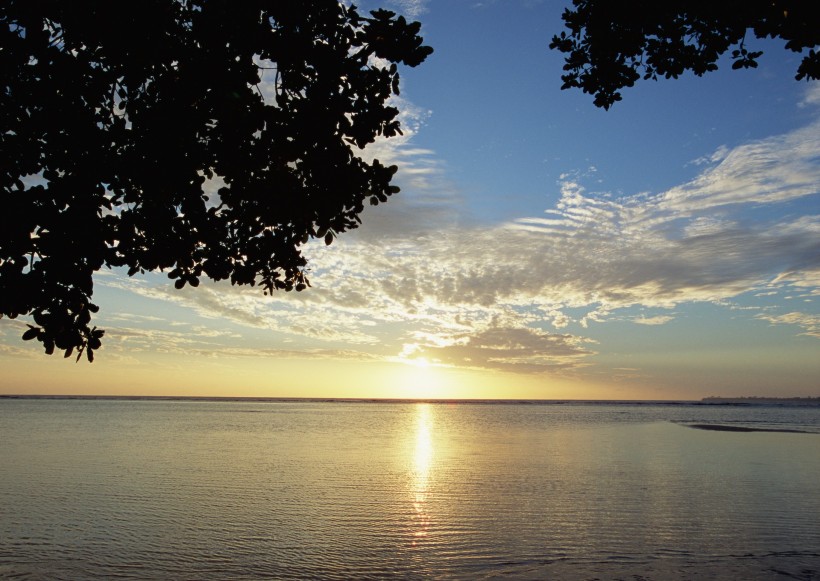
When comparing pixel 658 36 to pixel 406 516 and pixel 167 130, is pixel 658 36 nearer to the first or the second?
pixel 167 130

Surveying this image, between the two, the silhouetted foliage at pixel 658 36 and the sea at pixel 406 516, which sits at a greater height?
the silhouetted foliage at pixel 658 36

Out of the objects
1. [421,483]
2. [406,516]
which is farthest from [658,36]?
[421,483]

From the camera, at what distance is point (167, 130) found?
6.48 meters

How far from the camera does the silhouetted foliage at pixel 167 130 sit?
5.94 m

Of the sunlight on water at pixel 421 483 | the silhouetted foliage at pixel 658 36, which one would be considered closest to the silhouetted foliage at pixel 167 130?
the silhouetted foliage at pixel 658 36

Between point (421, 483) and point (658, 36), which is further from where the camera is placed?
point (421, 483)

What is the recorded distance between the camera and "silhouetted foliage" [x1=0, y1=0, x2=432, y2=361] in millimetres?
5941

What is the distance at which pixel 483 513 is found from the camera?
1625 centimetres

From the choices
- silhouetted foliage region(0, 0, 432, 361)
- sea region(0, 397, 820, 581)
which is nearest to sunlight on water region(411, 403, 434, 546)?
sea region(0, 397, 820, 581)

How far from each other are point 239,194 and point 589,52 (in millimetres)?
7095

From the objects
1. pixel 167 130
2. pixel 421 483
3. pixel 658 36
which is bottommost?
pixel 421 483

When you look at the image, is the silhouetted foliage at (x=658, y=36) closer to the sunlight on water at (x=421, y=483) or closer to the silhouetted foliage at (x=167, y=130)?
the silhouetted foliage at (x=167, y=130)

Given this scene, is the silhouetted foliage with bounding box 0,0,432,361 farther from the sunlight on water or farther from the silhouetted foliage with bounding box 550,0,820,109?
the sunlight on water

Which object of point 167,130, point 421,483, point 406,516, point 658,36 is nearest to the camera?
point 167,130
